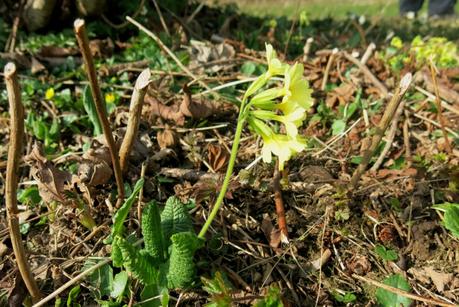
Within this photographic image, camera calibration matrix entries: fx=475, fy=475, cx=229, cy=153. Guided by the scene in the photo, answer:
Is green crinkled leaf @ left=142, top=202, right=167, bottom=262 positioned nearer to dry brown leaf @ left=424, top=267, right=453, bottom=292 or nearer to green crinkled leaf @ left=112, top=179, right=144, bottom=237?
green crinkled leaf @ left=112, top=179, right=144, bottom=237

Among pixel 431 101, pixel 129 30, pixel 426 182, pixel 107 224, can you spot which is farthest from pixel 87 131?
pixel 431 101

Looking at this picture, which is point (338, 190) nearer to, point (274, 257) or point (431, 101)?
point (274, 257)

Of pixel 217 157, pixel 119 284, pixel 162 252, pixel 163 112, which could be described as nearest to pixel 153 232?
pixel 162 252

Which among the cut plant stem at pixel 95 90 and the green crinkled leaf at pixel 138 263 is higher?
the cut plant stem at pixel 95 90

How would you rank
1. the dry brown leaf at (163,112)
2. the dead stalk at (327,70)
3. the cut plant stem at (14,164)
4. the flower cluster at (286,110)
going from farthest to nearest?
the dead stalk at (327,70) < the dry brown leaf at (163,112) < the flower cluster at (286,110) < the cut plant stem at (14,164)

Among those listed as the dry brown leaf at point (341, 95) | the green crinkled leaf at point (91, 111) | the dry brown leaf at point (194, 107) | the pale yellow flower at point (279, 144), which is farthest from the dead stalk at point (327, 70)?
the pale yellow flower at point (279, 144)

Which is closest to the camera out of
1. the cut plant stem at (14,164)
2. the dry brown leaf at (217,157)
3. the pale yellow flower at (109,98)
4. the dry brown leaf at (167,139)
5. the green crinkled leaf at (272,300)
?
Result: the cut plant stem at (14,164)

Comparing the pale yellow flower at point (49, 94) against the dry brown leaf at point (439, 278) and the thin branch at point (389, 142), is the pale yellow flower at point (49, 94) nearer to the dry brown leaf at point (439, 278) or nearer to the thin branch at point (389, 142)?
Answer: the thin branch at point (389, 142)
